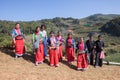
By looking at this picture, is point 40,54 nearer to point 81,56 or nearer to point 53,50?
point 53,50

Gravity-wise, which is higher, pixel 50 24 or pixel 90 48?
pixel 50 24

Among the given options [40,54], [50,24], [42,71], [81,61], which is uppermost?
[50,24]

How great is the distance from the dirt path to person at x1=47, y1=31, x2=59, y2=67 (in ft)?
0.95

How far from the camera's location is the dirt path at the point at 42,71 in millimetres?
10852

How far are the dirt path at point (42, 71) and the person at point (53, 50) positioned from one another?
290mm

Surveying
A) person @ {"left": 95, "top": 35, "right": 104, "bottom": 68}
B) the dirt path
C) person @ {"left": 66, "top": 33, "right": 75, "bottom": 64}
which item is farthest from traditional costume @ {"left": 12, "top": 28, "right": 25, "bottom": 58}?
person @ {"left": 95, "top": 35, "right": 104, "bottom": 68}

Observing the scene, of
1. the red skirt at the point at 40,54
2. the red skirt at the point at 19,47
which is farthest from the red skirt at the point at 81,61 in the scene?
the red skirt at the point at 19,47

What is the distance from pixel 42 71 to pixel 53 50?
1.32m

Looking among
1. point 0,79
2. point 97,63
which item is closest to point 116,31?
point 97,63

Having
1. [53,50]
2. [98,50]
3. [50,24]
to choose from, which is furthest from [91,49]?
[50,24]

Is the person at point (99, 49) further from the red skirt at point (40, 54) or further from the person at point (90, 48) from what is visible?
the red skirt at point (40, 54)

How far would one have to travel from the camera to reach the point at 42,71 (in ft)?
38.1

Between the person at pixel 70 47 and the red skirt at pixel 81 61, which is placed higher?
the person at pixel 70 47

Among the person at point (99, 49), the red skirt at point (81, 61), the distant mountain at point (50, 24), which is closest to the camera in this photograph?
the red skirt at point (81, 61)
